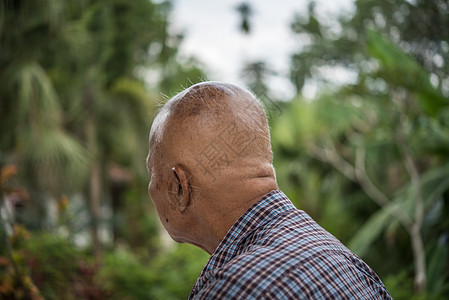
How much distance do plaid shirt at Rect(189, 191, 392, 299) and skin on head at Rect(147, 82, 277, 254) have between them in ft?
0.14

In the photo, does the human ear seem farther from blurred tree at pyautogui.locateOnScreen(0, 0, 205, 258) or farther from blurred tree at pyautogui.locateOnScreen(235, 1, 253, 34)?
blurred tree at pyautogui.locateOnScreen(235, 1, 253, 34)

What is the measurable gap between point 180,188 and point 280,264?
0.99 feet

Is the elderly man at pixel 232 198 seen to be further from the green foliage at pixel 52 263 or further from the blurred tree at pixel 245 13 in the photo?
the blurred tree at pixel 245 13

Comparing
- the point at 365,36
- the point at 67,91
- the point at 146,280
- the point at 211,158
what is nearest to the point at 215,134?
the point at 211,158

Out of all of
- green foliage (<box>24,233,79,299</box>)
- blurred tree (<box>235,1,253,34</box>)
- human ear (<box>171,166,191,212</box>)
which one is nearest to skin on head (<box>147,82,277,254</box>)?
human ear (<box>171,166,191,212</box>)

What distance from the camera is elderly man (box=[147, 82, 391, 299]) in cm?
92

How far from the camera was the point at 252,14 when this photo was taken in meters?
6.91

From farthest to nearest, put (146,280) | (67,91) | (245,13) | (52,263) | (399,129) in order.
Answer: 1. (67,91)
2. (245,13)
3. (146,280)
4. (399,129)
5. (52,263)

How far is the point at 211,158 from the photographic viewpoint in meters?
1.04

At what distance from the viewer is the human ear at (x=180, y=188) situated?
1062mm

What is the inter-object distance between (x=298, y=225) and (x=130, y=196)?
10897 millimetres

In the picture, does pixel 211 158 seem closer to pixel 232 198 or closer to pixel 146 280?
pixel 232 198

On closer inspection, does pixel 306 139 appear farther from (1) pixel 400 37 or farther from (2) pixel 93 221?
(2) pixel 93 221

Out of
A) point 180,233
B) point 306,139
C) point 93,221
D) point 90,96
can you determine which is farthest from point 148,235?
point 180,233
